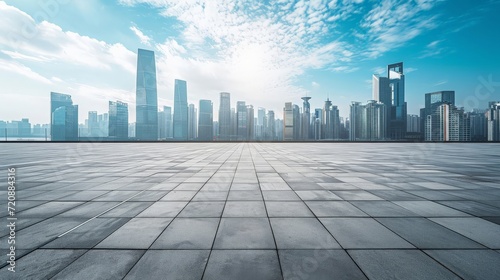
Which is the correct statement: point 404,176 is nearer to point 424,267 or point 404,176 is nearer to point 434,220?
point 434,220

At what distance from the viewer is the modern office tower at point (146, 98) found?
150125 mm

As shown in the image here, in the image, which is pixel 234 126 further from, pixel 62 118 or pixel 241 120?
pixel 62 118

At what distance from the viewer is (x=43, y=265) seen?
2.88m

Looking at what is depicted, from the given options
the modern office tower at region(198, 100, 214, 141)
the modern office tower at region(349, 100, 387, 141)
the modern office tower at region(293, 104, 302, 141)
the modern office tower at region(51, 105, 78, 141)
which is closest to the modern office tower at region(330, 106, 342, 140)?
the modern office tower at region(349, 100, 387, 141)

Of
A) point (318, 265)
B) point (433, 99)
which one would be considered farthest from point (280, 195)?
point (433, 99)

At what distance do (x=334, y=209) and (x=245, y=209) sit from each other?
2294 millimetres

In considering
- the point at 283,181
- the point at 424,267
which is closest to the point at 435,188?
the point at 283,181

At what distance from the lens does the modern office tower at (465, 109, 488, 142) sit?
375ft

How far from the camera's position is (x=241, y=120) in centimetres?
18088

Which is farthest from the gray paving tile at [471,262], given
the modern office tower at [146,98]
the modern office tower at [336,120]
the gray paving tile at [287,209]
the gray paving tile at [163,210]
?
the modern office tower at [336,120]

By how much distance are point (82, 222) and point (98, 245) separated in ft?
4.53

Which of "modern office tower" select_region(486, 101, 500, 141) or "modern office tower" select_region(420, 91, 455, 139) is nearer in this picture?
"modern office tower" select_region(486, 101, 500, 141)

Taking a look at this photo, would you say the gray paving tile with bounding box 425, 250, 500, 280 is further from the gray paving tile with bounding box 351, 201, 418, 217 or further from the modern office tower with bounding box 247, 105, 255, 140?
the modern office tower with bounding box 247, 105, 255, 140

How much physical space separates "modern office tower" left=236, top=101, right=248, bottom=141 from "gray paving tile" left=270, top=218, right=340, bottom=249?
6585 inches
